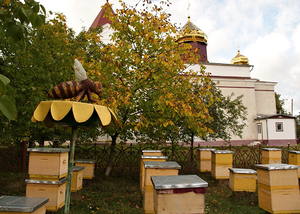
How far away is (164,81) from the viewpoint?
636 centimetres

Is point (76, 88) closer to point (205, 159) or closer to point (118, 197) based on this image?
point (118, 197)

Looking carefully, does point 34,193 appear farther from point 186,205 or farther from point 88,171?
point 186,205

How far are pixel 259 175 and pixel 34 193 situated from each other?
493 cm

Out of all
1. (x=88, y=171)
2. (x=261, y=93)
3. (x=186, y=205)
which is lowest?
(x=88, y=171)

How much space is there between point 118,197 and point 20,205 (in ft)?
11.5

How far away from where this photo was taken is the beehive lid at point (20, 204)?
2.44 metres

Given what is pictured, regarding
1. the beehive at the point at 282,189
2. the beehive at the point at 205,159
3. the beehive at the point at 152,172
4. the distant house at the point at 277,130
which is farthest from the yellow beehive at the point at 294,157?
the distant house at the point at 277,130

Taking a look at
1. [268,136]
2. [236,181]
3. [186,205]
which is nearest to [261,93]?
[268,136]

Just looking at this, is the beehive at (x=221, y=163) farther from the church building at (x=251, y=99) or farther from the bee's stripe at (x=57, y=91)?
the church building at (x=251, y=99)

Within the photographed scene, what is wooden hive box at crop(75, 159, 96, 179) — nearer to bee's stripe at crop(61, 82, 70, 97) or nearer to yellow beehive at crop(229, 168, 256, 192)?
yellow beehive at crop(229, 168, 256, 192)

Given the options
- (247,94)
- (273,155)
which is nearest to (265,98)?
(247,94)

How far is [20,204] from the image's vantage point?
2535 millimetres

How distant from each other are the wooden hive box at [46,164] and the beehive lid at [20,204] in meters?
1.36

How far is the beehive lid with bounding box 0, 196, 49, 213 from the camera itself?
244 cm
